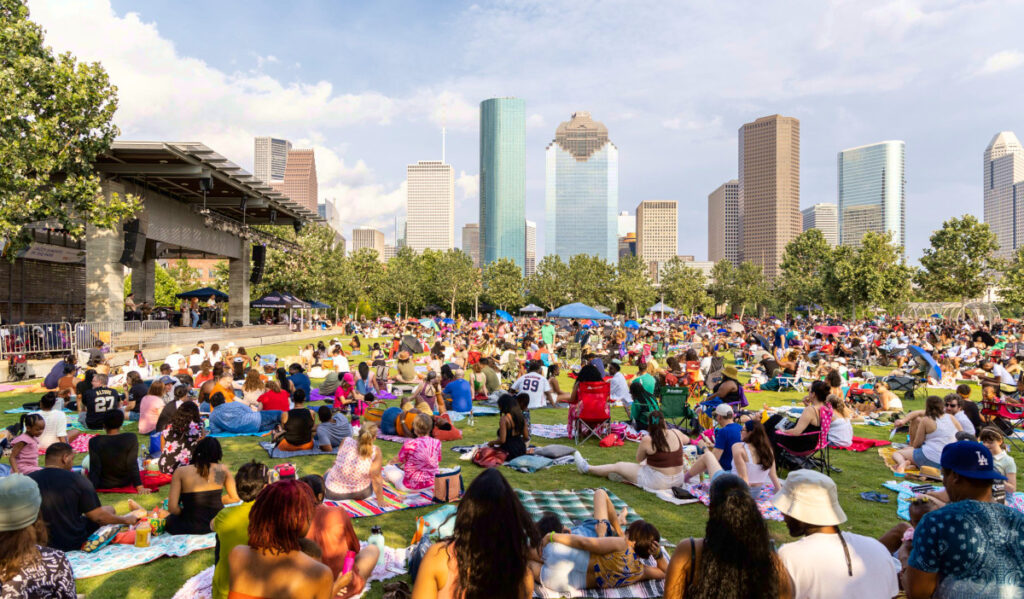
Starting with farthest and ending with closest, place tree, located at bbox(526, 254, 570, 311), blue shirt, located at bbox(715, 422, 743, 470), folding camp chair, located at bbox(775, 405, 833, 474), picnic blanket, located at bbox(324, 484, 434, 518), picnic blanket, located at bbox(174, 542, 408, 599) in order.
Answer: tree, located at bbox(526, 254, 570, 311), folding camp chair, located at bbox(775, 405, 833, 474), blue shirt, located at bbox(715, 422, 743, 470), picnic blanket, located at bbox(324, 484, 434, 518), picnic blanket, located at bbox(174, 542, 408, 599)

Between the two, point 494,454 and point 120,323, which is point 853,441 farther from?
point 120,323

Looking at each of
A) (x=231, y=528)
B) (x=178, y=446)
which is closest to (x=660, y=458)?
(x=231, y=528)

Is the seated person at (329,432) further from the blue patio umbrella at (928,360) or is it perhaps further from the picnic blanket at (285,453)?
the blue patio umbrella at (928,360)

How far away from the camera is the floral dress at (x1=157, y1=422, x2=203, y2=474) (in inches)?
257

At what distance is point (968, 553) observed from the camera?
2.64 m

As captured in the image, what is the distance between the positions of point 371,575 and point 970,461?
4.10 meters

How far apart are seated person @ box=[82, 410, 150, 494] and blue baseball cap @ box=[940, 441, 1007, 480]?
23.8 ft

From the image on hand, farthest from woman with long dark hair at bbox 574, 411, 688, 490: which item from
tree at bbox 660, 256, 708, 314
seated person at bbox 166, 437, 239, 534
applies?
tree at bbox 660, 256, 708, 314

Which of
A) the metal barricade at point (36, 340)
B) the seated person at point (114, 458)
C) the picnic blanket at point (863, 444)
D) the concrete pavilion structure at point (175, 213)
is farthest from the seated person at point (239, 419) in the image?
the concrete pavilion structure at point (175, 213)

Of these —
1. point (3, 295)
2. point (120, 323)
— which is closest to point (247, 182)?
point (120, 323)

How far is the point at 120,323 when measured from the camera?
1972 cm

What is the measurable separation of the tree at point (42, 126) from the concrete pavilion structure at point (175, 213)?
196 cm

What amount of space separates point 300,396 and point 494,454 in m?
2.96

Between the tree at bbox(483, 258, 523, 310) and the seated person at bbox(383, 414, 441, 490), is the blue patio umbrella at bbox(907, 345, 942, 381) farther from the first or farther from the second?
the tree at bbox(483, 258, 523, 310)
